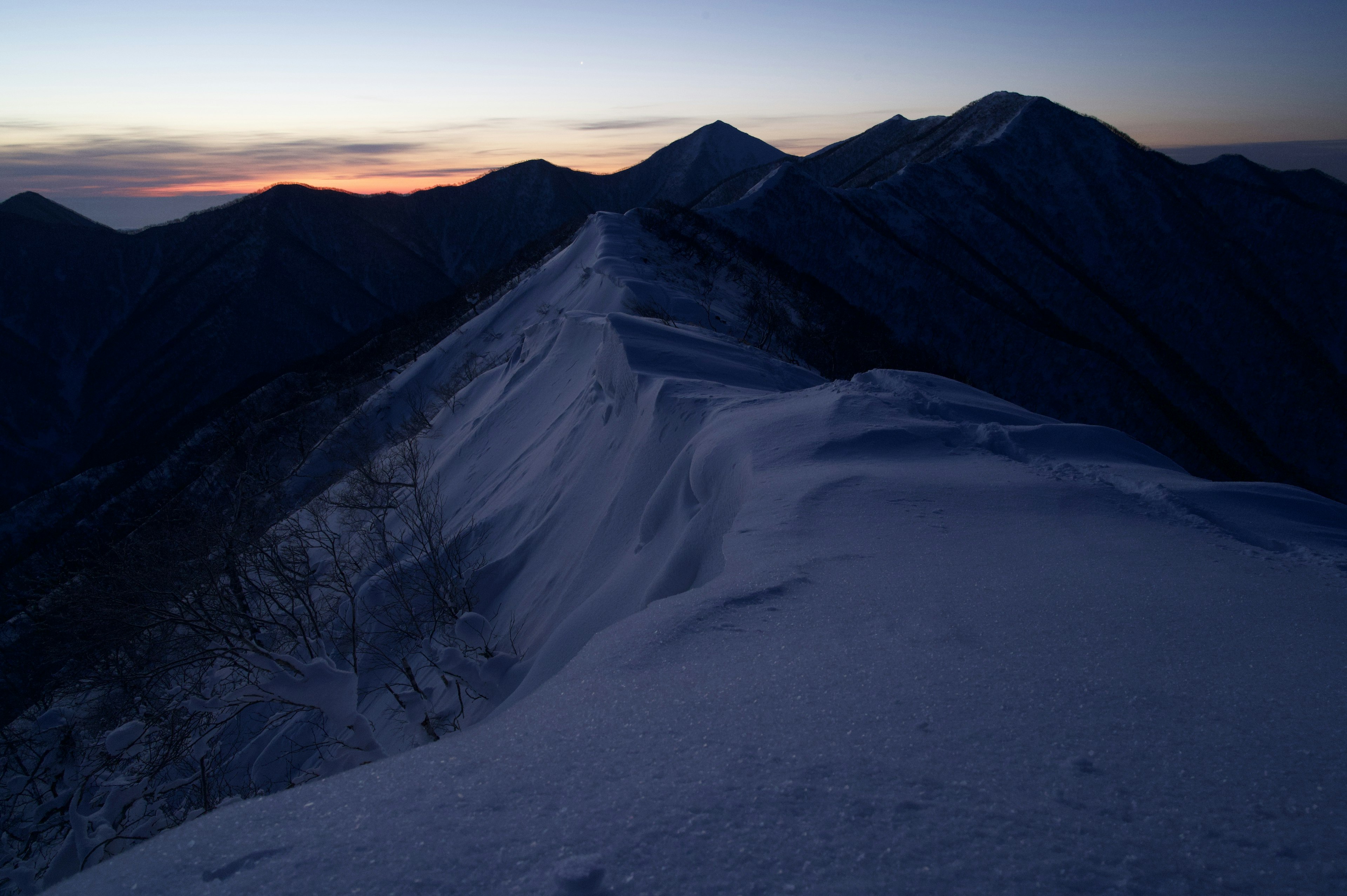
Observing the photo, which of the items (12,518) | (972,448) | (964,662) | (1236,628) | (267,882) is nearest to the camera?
(267,882)

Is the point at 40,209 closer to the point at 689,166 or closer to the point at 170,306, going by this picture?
the point at 170,306

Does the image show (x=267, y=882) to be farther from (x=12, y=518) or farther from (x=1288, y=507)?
(x=12, y=518)

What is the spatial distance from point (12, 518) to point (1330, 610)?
4550 cm

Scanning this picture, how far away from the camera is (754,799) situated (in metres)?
1.94

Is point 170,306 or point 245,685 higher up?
point 245,685

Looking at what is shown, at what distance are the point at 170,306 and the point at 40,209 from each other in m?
45.1

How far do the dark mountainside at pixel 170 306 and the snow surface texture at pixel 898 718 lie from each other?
5250 centimetres

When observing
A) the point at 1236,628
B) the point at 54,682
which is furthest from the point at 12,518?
the point at 1236,628

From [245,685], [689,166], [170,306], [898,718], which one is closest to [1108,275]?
[898,718]

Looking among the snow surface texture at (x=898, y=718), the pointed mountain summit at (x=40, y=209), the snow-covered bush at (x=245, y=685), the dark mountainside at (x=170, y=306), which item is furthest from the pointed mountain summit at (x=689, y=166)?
the snow surface texture at (x=898, y=718)

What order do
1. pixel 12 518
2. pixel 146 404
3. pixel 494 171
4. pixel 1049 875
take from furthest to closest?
pixel 494 171 → pixel 146 404 → pixel 12 518 → pixel 1049 875

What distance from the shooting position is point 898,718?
7.63 ft

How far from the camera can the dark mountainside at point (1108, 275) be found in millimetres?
29938

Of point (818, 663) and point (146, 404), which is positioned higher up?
point (818, 663)
